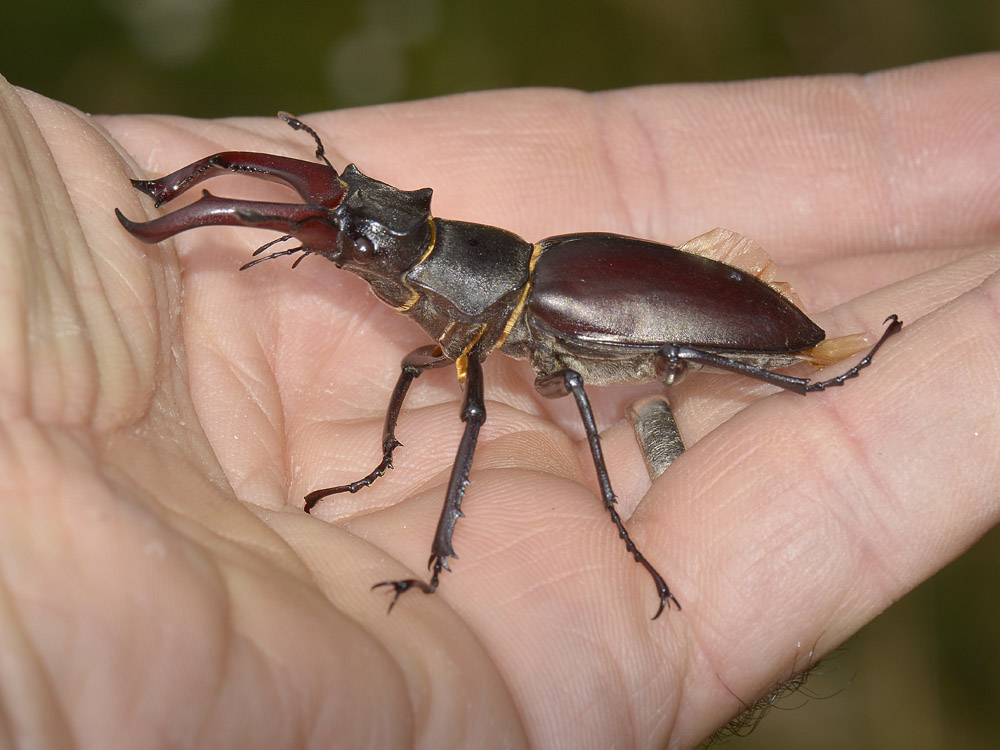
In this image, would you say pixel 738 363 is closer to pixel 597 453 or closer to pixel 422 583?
pixel 597 453

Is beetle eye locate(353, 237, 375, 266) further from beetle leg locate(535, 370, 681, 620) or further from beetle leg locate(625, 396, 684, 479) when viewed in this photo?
beetle leg locate(625, 396, 684, 479)

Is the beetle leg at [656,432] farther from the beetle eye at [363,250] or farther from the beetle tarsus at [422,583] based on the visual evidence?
the beetle eye at [363,250]

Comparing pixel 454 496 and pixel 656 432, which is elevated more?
pixel 454 496

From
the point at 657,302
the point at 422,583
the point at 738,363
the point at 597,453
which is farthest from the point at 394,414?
the point at 738,363

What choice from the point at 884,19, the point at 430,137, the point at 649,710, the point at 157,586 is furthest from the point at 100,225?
the point at 884,19

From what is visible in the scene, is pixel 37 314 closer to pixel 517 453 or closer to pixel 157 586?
pixel 157 586

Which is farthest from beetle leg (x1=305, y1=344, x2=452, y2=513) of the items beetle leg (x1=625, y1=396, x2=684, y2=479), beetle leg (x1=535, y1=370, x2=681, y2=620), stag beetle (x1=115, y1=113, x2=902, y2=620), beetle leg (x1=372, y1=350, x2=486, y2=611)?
beetle leg (x1=625, y1=396, x2=684, y2=479)

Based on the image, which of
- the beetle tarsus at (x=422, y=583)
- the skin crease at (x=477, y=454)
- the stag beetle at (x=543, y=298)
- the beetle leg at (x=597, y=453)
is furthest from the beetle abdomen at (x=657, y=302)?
the beetle tarsus at (x=422, y=583)
